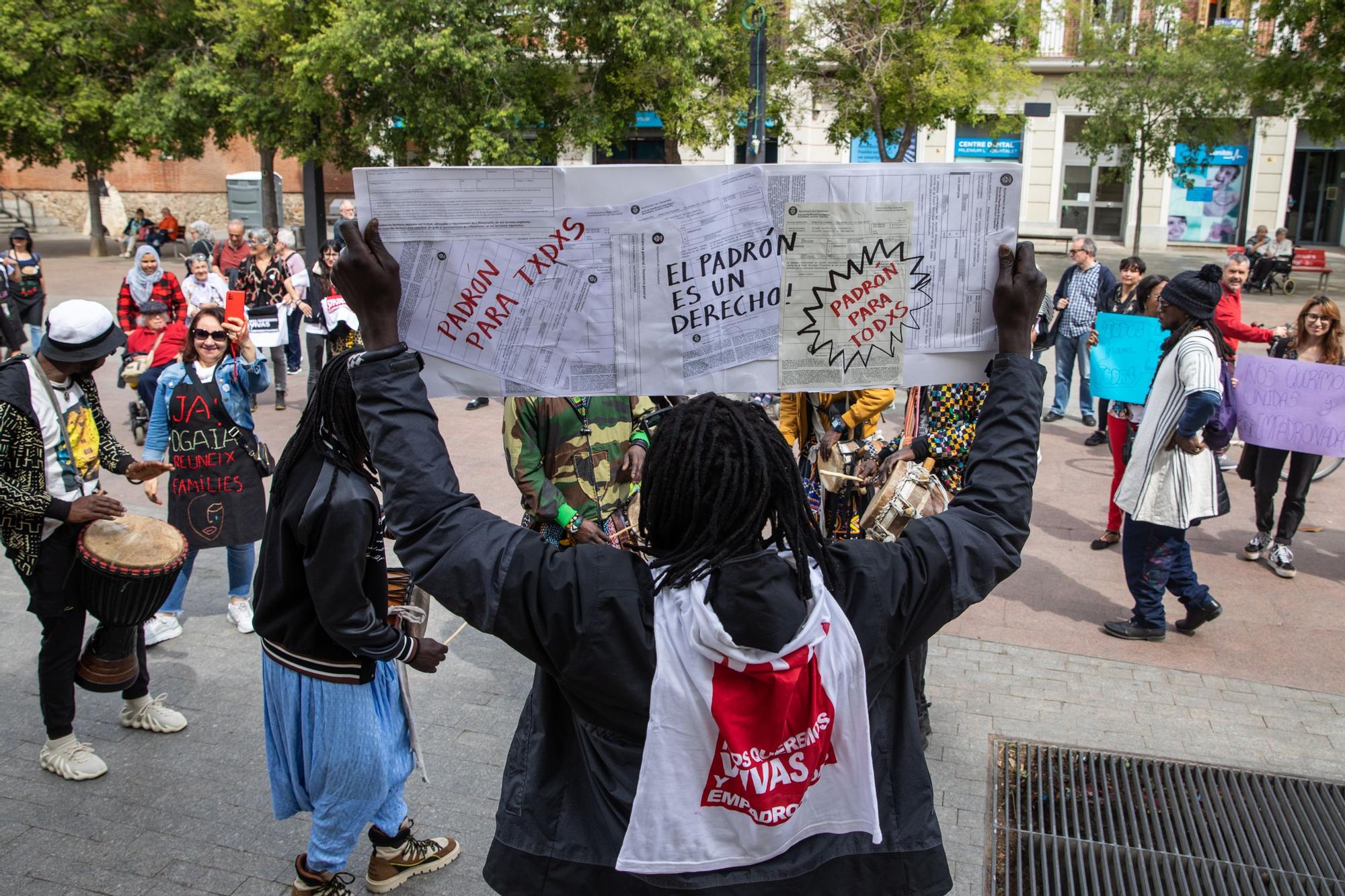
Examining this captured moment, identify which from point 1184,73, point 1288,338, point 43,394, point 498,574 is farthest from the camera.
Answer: point 1184,73

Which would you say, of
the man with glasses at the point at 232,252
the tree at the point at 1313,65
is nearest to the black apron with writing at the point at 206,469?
the man with glasses at the point at 232,252

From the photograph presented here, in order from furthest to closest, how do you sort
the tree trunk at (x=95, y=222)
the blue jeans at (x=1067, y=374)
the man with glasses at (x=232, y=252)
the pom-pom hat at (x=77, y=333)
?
1. the tree trunk at (x=95, y=222)
2. the man with glasses at (x=232, y=252)
3. the blue jeans at (x=1067, y=374)
4. the pom-pom hat at (x=77, y=333)

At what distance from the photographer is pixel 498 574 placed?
1954mm

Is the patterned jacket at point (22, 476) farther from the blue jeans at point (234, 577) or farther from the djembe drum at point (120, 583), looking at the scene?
the blue jeans at point (234, 577)

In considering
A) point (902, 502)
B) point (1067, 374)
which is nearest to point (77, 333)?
point (902, 502)

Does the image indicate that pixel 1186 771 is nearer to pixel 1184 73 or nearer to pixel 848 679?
pixel 848 679

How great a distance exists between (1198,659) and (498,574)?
4822 millimetres

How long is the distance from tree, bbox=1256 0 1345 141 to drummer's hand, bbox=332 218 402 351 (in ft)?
A: 66.6

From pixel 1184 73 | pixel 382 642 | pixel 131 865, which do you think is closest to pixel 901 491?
pixel 382 642

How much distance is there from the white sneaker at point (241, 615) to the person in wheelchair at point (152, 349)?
352 centimetres

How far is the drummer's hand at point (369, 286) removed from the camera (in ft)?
6.85

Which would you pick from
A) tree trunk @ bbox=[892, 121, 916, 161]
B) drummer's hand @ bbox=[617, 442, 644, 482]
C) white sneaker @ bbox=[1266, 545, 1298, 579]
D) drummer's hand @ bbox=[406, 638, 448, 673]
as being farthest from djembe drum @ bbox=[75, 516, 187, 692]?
tree trunk @ bbox=[892, 121, 916, 161]

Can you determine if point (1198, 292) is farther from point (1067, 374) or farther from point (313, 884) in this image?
point (1067, 374)

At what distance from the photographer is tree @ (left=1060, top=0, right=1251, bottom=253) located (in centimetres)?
2264
